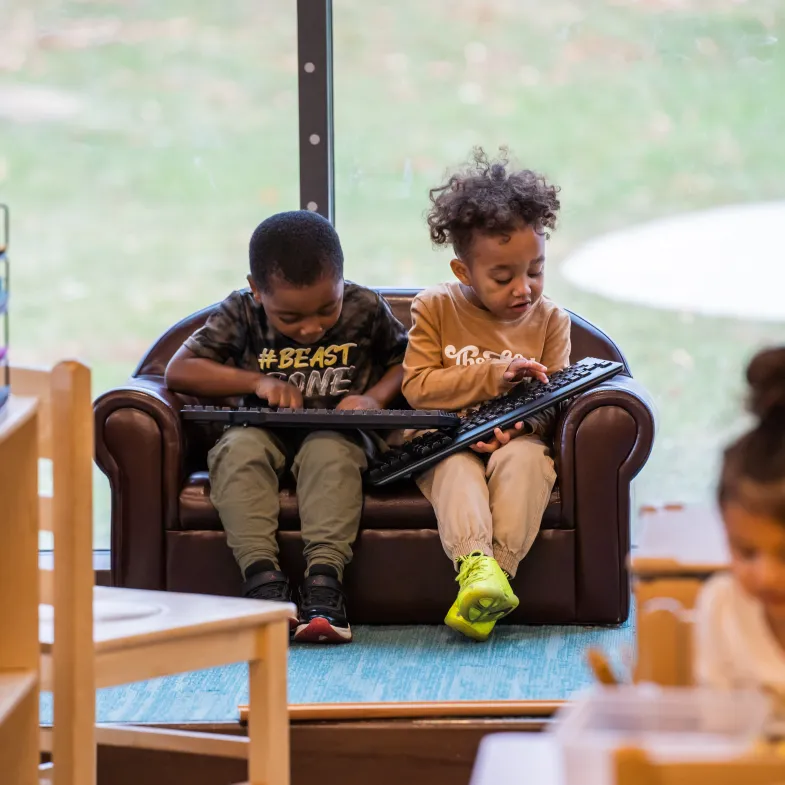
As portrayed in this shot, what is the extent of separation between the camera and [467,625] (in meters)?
2.69

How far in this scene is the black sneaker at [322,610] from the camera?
106 inches

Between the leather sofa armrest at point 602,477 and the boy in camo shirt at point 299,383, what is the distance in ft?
1.54

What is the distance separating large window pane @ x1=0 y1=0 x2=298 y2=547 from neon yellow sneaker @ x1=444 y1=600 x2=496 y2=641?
1708 millimetres

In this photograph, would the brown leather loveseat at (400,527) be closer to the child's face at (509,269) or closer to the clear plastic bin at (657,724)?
the child's face at (509,269)

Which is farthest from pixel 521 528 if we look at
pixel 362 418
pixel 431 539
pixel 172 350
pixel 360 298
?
pixel 172 350

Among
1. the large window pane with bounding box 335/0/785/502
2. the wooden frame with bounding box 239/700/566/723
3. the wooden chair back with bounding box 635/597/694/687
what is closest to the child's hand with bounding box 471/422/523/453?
the wooden frame with bounding box 239/700/566/723

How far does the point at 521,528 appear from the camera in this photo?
278 cm

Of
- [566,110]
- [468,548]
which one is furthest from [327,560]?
[566,110]

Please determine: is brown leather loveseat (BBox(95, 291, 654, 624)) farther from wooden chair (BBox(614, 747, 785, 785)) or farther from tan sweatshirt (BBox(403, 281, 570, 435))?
wooden chair (BBox(614, 747, 785, 785))

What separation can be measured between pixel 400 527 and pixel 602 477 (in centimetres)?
47

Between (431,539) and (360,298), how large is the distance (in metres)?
0.63

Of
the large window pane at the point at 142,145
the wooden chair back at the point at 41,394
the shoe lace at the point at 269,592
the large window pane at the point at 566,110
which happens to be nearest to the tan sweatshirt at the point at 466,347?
the shoe lace at the point at 269,592

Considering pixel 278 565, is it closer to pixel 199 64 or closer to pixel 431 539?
pixel 431 539

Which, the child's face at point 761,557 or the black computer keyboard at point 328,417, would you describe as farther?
the black computer keyboard at point 328,417
